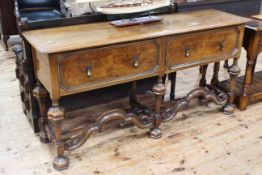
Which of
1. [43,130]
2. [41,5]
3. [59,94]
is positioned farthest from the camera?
[41,5]

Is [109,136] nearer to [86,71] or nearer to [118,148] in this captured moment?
[118,148]

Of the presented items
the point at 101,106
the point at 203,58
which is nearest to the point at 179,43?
the point at 203,58

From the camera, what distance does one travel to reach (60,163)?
6.34 ft

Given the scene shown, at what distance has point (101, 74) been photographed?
182 cm

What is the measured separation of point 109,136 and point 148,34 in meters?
0.80

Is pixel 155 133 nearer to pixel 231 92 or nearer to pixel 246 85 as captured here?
pixel 231 92

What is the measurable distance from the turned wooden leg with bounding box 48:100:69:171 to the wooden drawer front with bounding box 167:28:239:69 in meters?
0.73

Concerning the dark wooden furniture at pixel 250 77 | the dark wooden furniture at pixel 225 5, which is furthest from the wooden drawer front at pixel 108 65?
the dark wooden furniture at pixel 225 5

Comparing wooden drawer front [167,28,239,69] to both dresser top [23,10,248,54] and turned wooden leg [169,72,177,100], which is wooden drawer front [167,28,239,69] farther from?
turned wooden leg [169,72,177,100]

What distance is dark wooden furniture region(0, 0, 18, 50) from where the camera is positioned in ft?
12.9

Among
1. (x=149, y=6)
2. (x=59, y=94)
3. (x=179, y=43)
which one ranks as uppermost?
(x=149, y=6)

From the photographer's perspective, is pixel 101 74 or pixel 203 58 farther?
pixel 203 58

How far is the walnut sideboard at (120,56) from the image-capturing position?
1.72 metres

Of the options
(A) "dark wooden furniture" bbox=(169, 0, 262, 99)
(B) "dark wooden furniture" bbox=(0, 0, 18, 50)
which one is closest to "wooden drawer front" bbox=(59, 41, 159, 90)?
(A) "dark wooden furniture" bbox=(169, 0, 262, 99)
